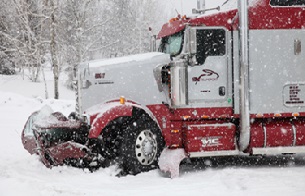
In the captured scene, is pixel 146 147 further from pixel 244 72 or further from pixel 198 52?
pixel 244 72

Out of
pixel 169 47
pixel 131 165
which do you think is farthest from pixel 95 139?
pixel 169 47

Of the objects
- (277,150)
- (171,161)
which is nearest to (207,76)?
(171,161)

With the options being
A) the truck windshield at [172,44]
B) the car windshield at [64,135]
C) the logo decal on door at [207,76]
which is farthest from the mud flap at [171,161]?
the truck windshield at [172,44]

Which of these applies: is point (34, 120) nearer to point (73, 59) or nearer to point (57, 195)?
point (57, 195)

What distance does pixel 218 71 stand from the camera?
7.50 metres

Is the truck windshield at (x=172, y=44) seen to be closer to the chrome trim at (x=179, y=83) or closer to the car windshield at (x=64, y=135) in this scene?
A: the chrome trim at (x=179, y=83)

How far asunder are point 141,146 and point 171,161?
26.2 inches

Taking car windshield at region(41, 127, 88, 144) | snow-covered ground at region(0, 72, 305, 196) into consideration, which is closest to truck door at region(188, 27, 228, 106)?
snow-covered ground at region(0, 72, 305, 196)

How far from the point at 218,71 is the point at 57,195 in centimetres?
390

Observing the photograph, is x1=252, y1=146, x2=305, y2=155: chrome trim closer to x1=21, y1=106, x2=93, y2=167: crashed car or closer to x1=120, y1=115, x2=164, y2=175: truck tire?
x1=120, y1=115, x2=164, y2=175: truck tire

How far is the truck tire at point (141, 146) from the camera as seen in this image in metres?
7.04

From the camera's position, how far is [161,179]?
22.2 ft

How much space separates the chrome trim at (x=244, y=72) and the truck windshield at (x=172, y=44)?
120 cm

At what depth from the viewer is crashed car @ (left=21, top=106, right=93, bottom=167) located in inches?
268
